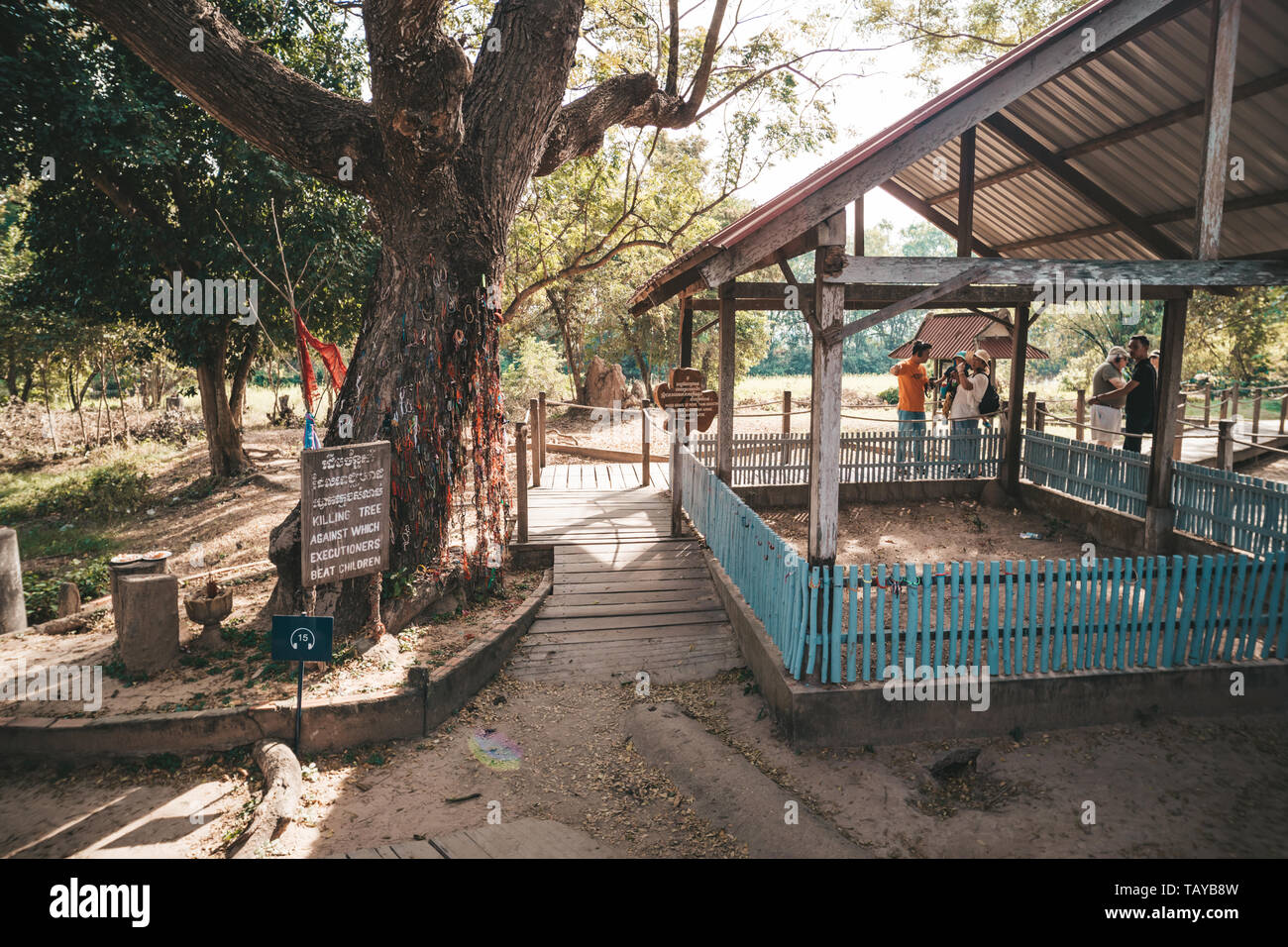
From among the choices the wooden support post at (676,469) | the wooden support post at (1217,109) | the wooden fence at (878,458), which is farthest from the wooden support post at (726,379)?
the wooden support post at (1217,109)

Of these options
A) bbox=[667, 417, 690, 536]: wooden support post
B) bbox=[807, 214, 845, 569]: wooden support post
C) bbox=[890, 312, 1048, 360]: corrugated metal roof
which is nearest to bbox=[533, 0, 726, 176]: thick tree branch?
bbox=[667, 417, 690, 536]: wooden support post

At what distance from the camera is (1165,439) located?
28.8 ft

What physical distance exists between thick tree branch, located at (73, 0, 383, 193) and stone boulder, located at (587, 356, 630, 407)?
1961 centimetres

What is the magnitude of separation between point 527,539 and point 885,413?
87.9ft

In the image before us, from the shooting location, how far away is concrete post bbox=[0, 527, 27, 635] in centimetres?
737

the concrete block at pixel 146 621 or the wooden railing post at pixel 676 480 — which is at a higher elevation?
A: the wooden railing post at pixel 676 480

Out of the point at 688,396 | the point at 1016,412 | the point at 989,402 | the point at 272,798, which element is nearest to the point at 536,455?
the point at 688,396

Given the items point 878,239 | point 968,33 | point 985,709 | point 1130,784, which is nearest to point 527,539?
point 985,709

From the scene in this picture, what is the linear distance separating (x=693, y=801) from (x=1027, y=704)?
278 centimetres

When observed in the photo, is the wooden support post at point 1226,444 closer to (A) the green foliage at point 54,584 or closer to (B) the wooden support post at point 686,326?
(B) the wooden support post at point 686,326

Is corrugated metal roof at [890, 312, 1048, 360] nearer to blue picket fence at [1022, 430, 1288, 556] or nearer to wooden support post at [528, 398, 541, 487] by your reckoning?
blue picket fence at [1022, 430, 1288, 556]

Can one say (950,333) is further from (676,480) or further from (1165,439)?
(676,480)

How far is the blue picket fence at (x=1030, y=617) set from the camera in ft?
18.6

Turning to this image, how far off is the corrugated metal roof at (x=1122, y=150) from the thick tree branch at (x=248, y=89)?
3350mm
